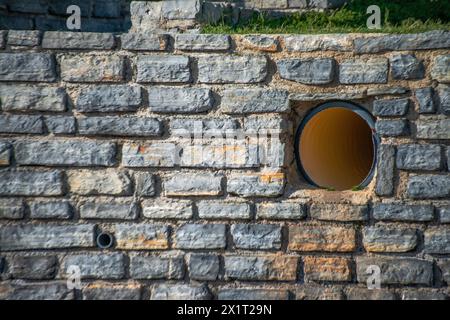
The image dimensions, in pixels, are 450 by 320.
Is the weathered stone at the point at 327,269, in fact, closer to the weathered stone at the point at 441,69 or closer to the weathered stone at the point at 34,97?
the weathered stone at the point at 441,69

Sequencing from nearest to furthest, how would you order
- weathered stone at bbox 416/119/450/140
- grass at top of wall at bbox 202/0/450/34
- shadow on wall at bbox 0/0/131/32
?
1. weathered stone at bbox 416/119/450/140
2. grass at top of wall at bbox 202/0/450/34
3. shadow on wall at bbox 0/0/131/32

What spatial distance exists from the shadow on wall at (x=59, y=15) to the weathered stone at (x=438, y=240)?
3650 millimetres

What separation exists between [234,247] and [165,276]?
491mm

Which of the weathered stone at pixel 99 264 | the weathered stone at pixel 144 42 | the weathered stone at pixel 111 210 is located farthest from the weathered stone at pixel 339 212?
the weathered stone at pixel 144 42

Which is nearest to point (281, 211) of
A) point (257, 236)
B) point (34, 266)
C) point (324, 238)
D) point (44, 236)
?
point (257, 236)

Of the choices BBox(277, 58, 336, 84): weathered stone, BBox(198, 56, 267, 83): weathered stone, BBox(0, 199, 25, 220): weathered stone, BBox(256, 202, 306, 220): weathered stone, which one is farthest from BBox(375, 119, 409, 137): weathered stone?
BBox(0, 199, 25, 220): weathered stone

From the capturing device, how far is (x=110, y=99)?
386 cm

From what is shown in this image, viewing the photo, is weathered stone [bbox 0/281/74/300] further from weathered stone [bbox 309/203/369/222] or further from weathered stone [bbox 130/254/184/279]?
weathered stone [bbox 309/203/369/222]

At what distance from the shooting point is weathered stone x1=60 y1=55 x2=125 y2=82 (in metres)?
3.86

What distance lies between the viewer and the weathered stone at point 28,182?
3867 millimetres

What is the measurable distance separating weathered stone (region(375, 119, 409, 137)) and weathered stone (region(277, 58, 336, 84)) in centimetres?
44

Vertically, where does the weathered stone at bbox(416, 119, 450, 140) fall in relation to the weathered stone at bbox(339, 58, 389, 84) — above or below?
below

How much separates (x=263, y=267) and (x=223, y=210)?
450 millimetres

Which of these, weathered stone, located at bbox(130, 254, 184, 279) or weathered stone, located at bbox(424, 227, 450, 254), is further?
weathered stone, located at bbox(130, 254, 184, 279)
